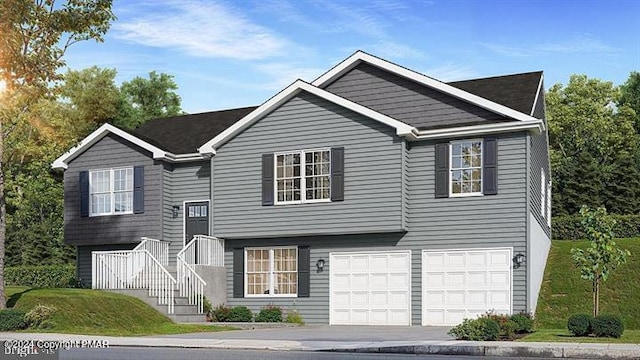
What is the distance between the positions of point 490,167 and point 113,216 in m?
14.0

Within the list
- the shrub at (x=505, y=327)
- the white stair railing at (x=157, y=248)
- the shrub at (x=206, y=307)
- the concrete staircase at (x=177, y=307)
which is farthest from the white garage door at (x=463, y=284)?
the white stair railing at (x=157, y=248)

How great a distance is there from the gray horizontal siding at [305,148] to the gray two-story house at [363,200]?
38mm

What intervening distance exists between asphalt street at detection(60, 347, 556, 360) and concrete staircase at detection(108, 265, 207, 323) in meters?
8.72

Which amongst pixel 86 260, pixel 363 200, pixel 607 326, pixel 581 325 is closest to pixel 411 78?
pixel 363 200

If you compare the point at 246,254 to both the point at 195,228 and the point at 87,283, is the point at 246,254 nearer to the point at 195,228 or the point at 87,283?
the point at 195,228

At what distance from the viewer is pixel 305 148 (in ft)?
90.7

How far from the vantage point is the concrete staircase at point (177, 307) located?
2625 cm

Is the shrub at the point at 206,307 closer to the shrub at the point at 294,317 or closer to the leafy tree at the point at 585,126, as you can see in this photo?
the shrub at the point at 294,317

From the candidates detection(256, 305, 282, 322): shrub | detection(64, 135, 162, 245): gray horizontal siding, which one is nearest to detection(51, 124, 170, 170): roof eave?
detection(64, 135, 162, 245): gray horizontal siding

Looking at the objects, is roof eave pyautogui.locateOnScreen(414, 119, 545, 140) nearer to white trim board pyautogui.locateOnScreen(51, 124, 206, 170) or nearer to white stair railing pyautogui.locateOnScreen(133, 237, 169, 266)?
white trim board pyautogui.locateOnScreen(51, 124, 206, 170)

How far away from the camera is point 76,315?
76.5 ft

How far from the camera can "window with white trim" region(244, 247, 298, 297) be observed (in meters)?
28.7

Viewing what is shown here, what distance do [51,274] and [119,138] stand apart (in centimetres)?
1335

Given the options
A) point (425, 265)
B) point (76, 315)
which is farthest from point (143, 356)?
point (425, 265)
